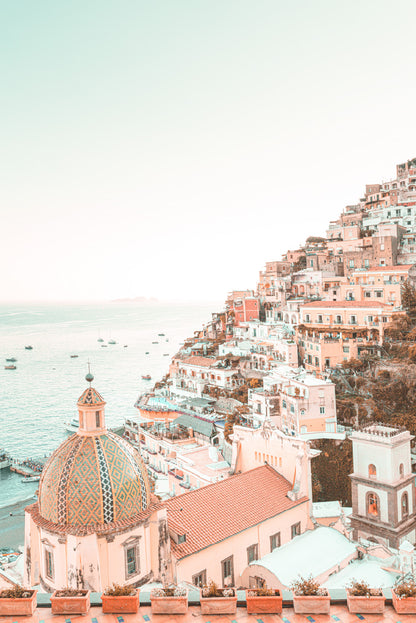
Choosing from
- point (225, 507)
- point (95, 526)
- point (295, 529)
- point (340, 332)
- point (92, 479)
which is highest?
point (340, 332)

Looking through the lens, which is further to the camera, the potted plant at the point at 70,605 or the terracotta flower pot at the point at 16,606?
the potted plant at the point at 70,605

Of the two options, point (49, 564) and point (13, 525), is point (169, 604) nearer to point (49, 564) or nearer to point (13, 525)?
point (49, 564)

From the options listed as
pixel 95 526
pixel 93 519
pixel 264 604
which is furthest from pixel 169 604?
pixel 93 519

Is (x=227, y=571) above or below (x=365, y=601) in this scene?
below

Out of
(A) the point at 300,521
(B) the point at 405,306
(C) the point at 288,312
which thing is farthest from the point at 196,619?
(C) the point at 288,312

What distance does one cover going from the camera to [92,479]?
12.5 meters

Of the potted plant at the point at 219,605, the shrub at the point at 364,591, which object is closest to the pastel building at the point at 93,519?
the potted plant at the point at 219,605

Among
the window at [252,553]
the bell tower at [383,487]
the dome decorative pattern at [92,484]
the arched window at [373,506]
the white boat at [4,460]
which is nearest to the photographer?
the dome decorative pattern at [92,484]

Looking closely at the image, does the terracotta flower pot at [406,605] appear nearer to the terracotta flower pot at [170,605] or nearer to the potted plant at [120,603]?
the terracotta flower pot at [170,605]

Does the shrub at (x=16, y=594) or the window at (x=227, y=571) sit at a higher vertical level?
the shrub at (x=16, y=594)

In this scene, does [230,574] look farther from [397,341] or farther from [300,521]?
[397,341]

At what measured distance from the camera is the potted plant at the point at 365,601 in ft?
27.1

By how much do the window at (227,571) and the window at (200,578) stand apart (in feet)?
2.18

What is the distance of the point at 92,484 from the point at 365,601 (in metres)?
6.89
